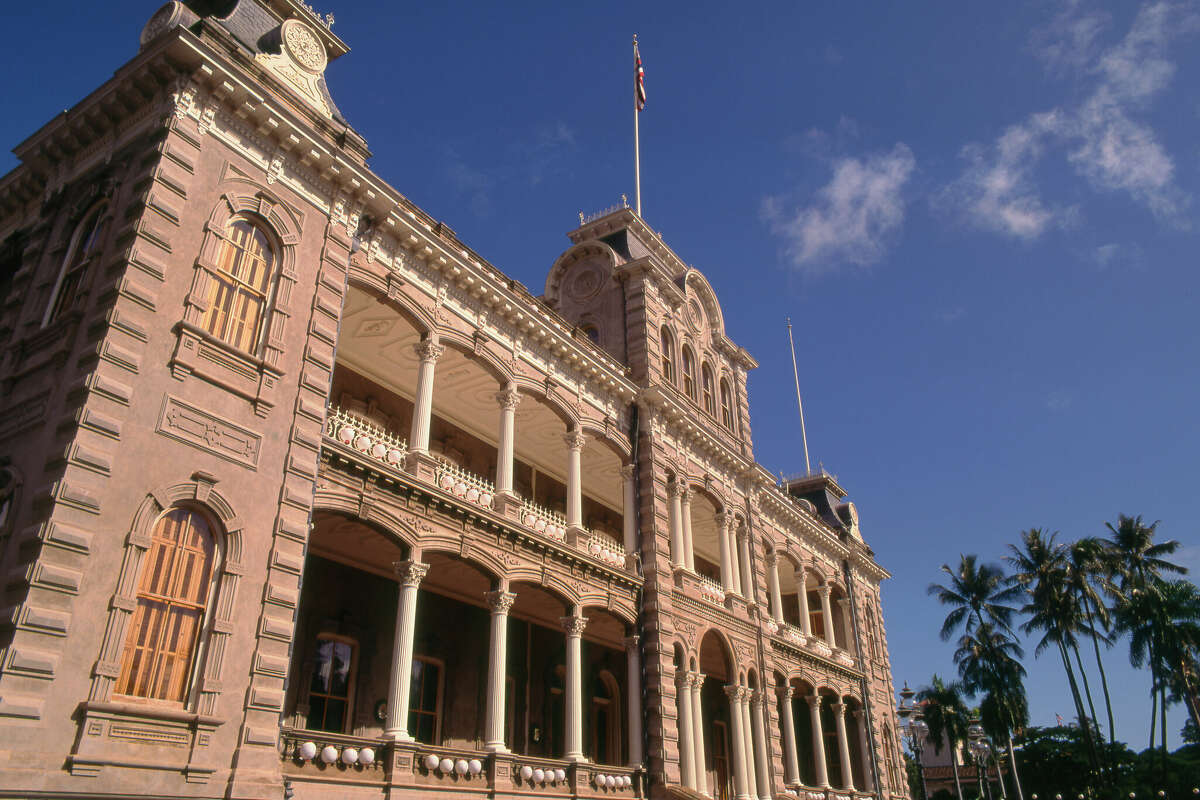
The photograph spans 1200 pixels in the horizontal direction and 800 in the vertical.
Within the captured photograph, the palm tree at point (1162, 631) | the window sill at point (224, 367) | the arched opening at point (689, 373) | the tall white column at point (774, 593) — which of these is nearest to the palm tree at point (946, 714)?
the palm tree at point (1162, 631)

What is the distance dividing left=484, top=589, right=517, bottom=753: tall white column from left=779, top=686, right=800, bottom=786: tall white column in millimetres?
14251

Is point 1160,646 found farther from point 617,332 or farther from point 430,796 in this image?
point 430,796

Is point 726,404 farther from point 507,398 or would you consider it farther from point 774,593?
point 507,398

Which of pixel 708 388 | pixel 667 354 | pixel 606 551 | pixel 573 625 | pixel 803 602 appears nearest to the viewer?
pixel 573 625

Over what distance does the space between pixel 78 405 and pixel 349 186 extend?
6.96 metres

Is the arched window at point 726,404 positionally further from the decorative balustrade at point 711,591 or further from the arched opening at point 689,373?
the decorative balustrade at point 711,591

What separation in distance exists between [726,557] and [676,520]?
11.2 feet

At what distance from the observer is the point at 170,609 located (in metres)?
11.9

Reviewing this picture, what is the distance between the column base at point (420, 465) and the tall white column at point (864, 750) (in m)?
25.6

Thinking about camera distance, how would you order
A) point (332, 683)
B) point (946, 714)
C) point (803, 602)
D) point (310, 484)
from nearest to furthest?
point (310, 484), point (332, 683), point (803, 602), point (946, 714)

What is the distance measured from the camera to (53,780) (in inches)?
391

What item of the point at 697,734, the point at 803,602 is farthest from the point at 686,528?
the point at 803,602

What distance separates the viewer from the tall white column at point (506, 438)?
1916cm

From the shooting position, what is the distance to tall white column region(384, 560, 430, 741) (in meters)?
15.1
